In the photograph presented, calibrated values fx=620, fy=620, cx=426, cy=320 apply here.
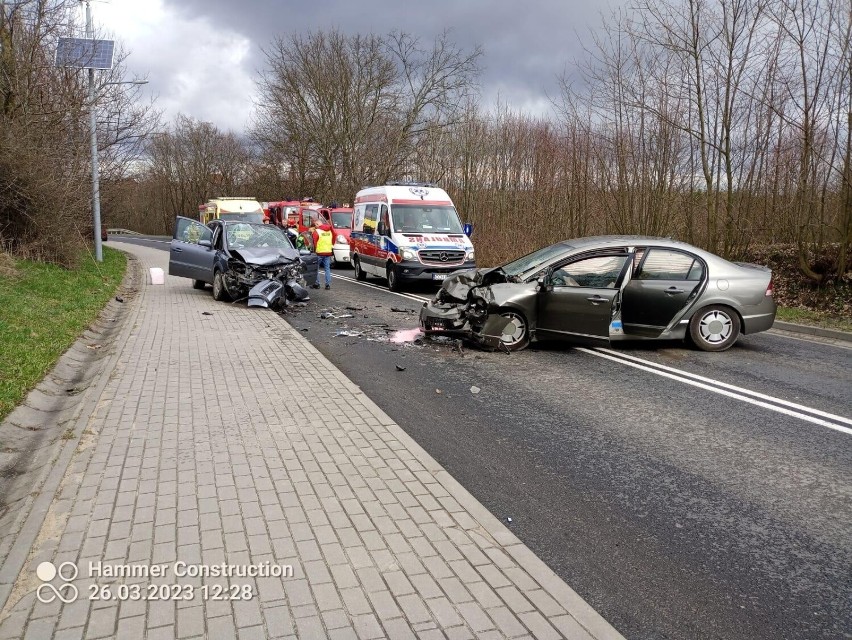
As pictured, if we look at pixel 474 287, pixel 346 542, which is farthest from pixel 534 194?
pixel 346 542

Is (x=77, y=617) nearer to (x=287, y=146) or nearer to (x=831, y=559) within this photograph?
(x=831, y=559)

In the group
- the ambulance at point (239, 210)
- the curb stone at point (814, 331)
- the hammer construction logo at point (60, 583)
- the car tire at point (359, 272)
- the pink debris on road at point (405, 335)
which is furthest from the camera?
the ambulance at point (239, 210)

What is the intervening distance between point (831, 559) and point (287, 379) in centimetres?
522

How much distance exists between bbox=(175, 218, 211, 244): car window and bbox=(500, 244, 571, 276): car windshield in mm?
8076

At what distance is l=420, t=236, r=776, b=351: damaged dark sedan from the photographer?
8555 mm

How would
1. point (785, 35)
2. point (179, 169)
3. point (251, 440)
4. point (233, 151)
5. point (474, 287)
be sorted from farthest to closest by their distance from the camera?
point (179, 169), point (233, 151), point (785, 35), point (474, 287), point (251, 440)

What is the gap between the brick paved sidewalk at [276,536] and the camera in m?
2.76

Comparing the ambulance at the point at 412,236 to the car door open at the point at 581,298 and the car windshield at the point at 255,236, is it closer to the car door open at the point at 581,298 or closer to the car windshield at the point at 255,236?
the car windshield at the point at 255,236

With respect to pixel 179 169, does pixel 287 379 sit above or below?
below

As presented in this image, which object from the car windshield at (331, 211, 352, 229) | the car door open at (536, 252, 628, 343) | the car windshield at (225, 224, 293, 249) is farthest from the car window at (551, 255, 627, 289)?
the car windshield at (331, 211, 352, 229)

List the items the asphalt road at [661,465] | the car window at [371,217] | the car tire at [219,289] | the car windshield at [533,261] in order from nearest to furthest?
the asphalt road at [661,465]
the car windshield at [533,261]
the car tire at [219,289]
the car window at [371,217]

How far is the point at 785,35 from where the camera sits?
12570 millimetres

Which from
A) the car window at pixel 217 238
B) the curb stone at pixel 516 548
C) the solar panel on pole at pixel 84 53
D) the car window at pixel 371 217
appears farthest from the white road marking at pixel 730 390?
the solar panel on pole at pixel 84 53

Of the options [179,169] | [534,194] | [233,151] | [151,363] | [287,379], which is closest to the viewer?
[287,379]
